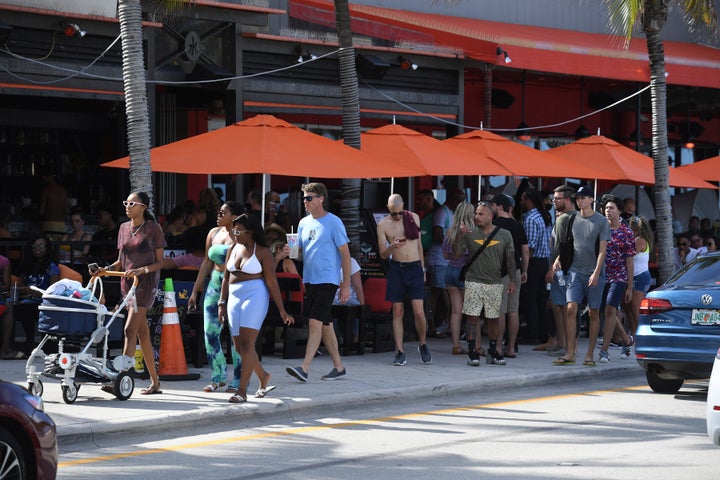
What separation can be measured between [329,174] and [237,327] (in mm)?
4293

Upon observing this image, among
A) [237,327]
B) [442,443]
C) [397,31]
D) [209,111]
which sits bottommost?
[442,443]

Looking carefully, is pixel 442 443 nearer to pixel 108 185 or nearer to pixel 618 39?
pixel 108 185

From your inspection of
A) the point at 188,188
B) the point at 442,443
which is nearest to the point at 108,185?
the point at 188,188

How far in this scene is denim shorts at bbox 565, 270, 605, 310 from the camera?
15.1 m

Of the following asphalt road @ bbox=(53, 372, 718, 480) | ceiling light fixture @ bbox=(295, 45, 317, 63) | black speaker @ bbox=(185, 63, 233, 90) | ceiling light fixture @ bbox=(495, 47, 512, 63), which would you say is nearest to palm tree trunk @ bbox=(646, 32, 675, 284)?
ceiling light fixture @ bbox=(495, 47, 512, 63)

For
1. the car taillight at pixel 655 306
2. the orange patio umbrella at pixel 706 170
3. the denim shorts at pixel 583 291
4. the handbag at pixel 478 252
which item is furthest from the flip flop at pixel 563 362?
the orange patio umbrella at pixel 706 170

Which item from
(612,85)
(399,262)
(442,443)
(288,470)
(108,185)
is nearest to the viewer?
(288,470)

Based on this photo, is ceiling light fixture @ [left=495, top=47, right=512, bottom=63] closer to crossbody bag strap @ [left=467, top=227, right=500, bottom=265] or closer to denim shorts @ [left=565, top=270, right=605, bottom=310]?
crossbody bag strap @ [left=467, top=227, right=500, bottom=265]

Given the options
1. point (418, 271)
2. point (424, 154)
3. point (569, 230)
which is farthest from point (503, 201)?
point (424, 154)

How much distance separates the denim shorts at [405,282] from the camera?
48.9 feet

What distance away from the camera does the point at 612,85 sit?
29.7 metres

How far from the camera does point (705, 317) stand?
1243 centimetres

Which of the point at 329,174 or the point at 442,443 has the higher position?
the point at 329,174

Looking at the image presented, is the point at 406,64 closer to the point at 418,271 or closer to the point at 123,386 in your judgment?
the point at 418,271
